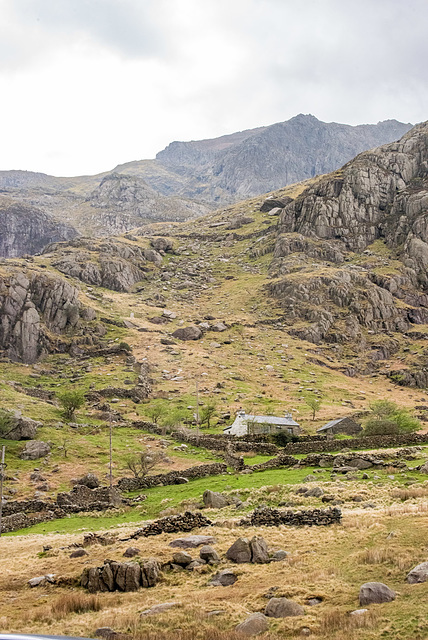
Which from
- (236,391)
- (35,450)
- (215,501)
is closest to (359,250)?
(236,391)

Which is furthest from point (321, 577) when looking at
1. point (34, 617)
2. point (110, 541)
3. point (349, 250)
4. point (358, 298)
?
point (349, 250)

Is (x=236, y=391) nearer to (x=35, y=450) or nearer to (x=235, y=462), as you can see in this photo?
(x=235, y=462)

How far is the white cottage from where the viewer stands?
203 feet

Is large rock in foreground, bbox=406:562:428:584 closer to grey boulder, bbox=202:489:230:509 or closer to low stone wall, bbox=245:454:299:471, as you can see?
grey boulder, bbox=202:489:230:509

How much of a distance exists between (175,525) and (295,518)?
622cm

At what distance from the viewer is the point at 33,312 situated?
11281cm

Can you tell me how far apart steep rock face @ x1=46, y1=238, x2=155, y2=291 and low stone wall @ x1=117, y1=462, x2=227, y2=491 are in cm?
12571

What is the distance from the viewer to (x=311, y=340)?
425 ft

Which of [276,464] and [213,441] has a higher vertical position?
[276,464]

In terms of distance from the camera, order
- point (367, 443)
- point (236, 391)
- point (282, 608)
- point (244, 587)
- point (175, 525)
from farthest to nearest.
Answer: point (236, 391), point (367, 443), point (175, 525), point (244, 587), point (282, 608)

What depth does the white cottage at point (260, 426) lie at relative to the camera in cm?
6191

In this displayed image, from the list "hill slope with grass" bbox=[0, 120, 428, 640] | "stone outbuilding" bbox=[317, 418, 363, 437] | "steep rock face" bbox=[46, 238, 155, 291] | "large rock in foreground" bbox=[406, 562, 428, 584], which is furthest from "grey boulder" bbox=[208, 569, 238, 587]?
"steep rock face" bbox=[46, 238, 155, 291]

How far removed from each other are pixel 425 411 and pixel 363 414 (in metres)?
16.5

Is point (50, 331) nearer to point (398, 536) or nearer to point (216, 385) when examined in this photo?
point (216, 385)
